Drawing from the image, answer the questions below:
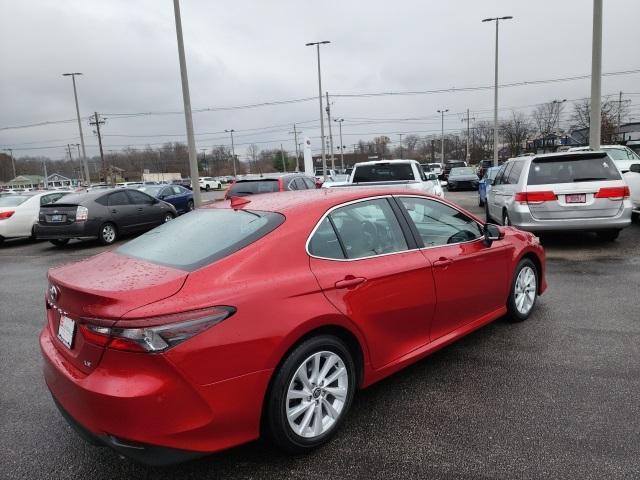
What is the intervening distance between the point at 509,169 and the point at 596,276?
3475mm

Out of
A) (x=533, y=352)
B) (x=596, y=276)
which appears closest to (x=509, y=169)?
(x=596, y=276)

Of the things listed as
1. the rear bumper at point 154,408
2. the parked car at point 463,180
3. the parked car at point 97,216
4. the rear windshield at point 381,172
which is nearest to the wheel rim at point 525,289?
the rear bumper at point 154,408

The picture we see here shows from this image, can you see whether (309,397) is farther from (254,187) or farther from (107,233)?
(107,233)

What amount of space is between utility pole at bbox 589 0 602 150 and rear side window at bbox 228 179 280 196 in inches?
328

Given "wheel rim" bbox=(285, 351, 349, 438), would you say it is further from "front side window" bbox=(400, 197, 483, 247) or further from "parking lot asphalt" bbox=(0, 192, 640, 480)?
"front side window" bbox=(400, 197, 483, 247)

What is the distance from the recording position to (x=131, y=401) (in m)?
2.20

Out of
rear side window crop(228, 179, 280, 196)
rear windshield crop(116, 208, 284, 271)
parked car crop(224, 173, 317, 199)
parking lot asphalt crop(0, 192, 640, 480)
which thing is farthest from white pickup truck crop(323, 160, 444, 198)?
rear windshield crop(116, 208, 284, 271)

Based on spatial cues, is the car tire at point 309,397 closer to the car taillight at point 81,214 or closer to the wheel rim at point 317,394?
the wheel rim at point 317,394

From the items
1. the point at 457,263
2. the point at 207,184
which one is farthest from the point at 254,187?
the point at 207,184

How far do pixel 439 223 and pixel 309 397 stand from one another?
1.97 metres

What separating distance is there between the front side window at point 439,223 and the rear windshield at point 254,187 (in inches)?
310

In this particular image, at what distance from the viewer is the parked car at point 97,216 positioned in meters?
11.8

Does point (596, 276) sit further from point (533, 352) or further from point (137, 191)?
point (137, 191)

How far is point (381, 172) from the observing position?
11.4 meters
